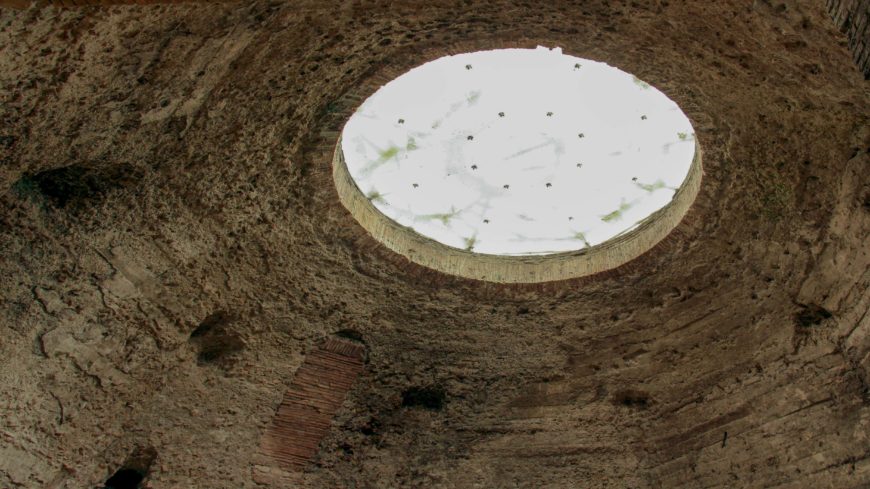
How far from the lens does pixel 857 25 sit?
126 inches

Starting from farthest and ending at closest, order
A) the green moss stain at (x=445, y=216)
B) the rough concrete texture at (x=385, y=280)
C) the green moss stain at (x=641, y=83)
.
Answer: the green moss stain at (x=445, y=216), the green moss stain at (x=641, y=83), the rough concrete texture at (x=385, y=280)

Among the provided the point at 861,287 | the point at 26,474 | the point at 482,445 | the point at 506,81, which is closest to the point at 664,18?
the point at 506,81

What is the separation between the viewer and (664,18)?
161 inches

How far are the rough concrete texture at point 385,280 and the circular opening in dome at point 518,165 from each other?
0.65 feet

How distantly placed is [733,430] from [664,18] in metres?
2.68

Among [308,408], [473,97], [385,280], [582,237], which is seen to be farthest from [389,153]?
[308,408]

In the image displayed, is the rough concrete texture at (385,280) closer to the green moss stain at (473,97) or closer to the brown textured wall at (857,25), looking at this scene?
the brown textured wall at (857,25)

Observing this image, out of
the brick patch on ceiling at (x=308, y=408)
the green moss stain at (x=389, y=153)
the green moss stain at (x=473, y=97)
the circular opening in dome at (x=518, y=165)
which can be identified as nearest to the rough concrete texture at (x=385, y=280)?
the brick patch on ceiling at (x=308, y=408)

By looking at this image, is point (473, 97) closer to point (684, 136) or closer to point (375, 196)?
point (375, 196)

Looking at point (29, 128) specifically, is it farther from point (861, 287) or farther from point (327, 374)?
point (861, 287)

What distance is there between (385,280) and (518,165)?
1.05m

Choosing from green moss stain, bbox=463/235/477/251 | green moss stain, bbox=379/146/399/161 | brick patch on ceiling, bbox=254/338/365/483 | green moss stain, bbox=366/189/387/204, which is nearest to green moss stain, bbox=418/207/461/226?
green moss stain, bbox=463/235/477/251

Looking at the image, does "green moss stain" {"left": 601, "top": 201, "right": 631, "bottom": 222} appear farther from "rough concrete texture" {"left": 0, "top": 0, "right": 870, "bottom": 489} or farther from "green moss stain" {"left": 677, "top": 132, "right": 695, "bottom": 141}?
"green moss stain" {"left": 677, "top": 132, "right": 695, "bottom": 141}

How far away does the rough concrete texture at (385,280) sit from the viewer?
4.11 meters
